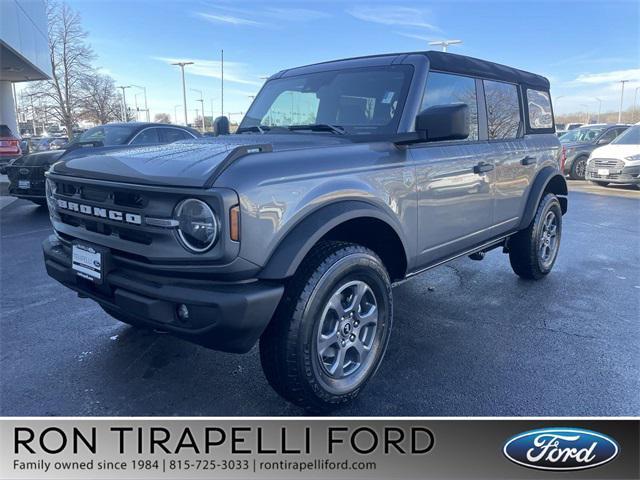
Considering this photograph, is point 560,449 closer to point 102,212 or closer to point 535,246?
point 102,212

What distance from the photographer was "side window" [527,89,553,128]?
476 cm

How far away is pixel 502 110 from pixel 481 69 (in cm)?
47

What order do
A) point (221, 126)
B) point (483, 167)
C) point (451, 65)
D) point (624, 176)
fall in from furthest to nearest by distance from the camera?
point (624, 176)
point (221, 126)
point (483, 167)
point (451, 65)

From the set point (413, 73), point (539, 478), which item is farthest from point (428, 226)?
point (539, 478)

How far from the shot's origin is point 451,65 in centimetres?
359

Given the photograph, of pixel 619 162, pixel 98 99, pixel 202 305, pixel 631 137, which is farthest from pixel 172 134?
pixel 98 99

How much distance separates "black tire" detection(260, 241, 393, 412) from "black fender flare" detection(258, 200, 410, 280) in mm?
147

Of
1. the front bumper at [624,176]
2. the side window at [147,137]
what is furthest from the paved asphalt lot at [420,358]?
the front bumper at [624,176]

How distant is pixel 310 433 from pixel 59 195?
198cm

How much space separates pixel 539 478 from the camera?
2.20 m

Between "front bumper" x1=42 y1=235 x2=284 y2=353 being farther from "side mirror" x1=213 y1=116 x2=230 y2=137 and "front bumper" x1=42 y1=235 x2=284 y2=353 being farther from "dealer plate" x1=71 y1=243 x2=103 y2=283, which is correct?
"side mirror" x1=213 y1=116 x2=230 y2=137

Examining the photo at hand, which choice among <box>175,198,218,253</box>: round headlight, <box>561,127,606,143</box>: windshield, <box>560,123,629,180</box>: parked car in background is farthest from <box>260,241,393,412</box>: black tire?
<box>561,127,606,143</box>: windshield

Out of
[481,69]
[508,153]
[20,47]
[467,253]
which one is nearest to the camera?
[467,253]

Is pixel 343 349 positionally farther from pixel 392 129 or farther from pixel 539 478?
pixel 392 129
